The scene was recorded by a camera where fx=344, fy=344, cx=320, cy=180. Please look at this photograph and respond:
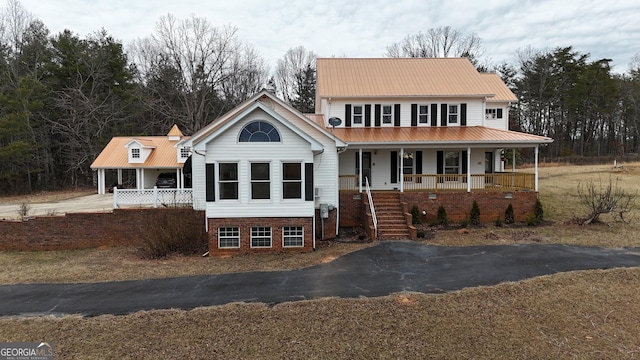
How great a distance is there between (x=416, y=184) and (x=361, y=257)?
8012 mm

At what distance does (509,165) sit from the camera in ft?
115

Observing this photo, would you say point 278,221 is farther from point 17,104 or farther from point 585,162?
point 585,162

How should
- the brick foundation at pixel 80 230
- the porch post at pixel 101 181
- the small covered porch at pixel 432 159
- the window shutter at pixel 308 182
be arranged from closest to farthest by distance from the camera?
1. the window shutter at pixel 308 182
2. the brick foundation at pixel 80 230
3. the small covered porch at pixel 432 159
4. the porch post at pixel 101 181

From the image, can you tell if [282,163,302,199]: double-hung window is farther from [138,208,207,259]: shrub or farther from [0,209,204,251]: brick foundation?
[0,209,204,251]: brick foundation

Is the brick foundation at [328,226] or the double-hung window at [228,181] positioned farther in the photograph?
the brick foundation at [328,226]

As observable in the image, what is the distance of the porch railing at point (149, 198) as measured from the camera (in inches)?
589

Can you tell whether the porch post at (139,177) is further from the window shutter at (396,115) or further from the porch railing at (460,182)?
the window shutter at (396,115)

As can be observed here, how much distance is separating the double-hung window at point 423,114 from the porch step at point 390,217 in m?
5.77

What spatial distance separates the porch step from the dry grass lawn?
19.5 ft

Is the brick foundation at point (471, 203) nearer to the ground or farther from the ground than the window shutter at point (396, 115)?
nearer to the ground

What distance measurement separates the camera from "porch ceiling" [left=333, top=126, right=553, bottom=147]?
17.1 metres

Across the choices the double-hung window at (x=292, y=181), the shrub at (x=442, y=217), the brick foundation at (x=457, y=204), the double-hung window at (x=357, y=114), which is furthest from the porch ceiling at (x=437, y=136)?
the double-hung window at (x=292, y=181)

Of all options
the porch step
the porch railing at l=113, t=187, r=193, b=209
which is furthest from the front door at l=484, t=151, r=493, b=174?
the porch railing at l=113, t=187, r=193, b=209

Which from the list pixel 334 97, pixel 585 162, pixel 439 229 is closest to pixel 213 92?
pixel 334 97
